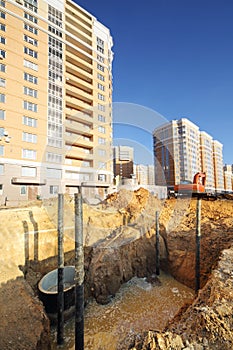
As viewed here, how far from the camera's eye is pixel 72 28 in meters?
26.2

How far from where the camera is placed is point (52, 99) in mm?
23703

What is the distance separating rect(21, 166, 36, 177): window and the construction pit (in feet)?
36.1

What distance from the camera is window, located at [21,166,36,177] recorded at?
20.5m

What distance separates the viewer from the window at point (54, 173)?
73.2 feet

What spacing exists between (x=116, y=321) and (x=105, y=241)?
3360 mm

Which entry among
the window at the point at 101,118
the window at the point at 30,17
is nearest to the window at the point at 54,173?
the window at the point at 101,118

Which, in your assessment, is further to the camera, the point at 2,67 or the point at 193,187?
the point at 2,67

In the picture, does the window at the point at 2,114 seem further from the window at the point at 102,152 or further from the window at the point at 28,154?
the window at the point at 102,152

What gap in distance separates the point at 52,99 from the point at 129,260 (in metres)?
22.0

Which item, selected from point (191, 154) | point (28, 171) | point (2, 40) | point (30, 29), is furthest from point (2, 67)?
point (191, 154)

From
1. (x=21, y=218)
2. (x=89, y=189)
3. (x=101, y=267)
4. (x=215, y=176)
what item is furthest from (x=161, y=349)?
(x=215, y=176)

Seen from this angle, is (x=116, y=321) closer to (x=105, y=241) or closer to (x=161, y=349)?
(x=105, y=241)

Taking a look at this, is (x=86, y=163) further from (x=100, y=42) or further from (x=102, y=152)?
(x=100, y=42)

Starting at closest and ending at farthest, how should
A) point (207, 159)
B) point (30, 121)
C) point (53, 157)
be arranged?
point (30, 121) < point (53, 157) < point (207, 159)
